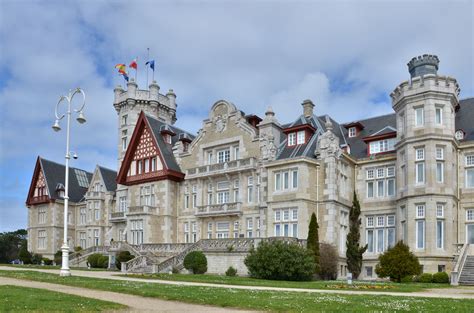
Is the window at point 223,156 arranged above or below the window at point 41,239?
above

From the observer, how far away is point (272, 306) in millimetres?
13891

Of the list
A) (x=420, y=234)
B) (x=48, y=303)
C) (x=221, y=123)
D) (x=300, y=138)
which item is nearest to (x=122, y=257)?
(x=221, y=123)

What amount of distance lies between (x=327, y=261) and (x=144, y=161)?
2261 centimetres

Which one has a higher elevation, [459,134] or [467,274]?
[459,134]

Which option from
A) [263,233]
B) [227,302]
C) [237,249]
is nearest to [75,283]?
[227,302]

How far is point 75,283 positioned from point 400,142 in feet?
80.5

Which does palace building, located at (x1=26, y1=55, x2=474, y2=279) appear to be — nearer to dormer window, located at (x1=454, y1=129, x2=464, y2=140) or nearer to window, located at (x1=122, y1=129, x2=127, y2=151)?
dormer window, located at (x1=454, y1=129, x2=464, y2=140)

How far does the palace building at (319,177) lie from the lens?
34781mm

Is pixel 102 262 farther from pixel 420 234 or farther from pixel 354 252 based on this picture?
pixel 420 234

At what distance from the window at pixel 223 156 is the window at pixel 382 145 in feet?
40.4

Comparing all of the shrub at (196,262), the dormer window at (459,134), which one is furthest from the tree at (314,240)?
the dormer window at (459,134)

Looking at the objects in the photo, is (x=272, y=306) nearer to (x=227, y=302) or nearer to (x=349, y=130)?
(x=227, y=302)

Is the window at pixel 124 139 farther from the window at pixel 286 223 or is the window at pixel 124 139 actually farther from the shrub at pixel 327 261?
the shrub at pixel 327 261

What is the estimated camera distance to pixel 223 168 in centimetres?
4412
